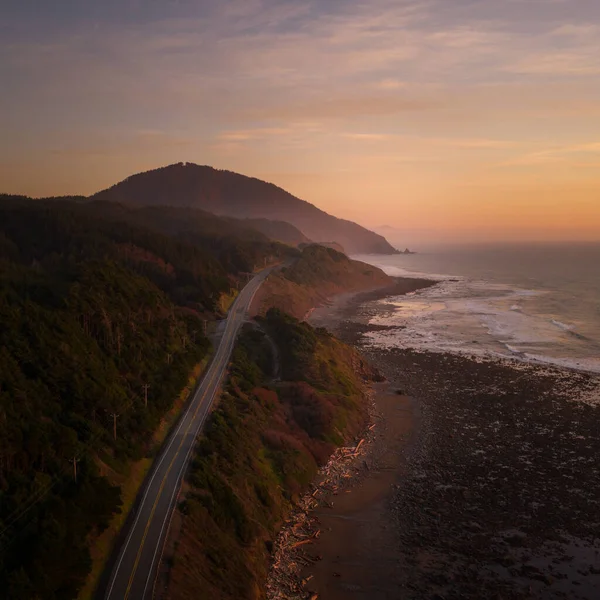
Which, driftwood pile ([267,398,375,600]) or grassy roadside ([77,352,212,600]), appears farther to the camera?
driftwood pile ([267,398,375,600])

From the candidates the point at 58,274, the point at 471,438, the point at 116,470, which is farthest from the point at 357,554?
the point at 58,274

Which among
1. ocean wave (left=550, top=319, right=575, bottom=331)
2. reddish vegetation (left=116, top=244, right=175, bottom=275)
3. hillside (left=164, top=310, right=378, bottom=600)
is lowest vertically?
hillside (left=164, top=310, right=378, bottom=600)

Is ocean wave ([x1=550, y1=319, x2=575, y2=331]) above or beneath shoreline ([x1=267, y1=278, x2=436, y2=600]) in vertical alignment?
above

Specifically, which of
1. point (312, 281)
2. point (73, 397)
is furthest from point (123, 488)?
point (312, 281)

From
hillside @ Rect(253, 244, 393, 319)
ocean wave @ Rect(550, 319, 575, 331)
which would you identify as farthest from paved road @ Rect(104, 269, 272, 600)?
ocean wave @ Rect(550, 319, 575, 331)

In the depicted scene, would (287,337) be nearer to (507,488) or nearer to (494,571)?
(507,488)

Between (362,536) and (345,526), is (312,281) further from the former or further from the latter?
(362,536)

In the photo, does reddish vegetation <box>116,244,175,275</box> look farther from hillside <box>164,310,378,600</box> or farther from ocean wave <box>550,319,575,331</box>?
ocean wave <box>550,319,575,331</box>
